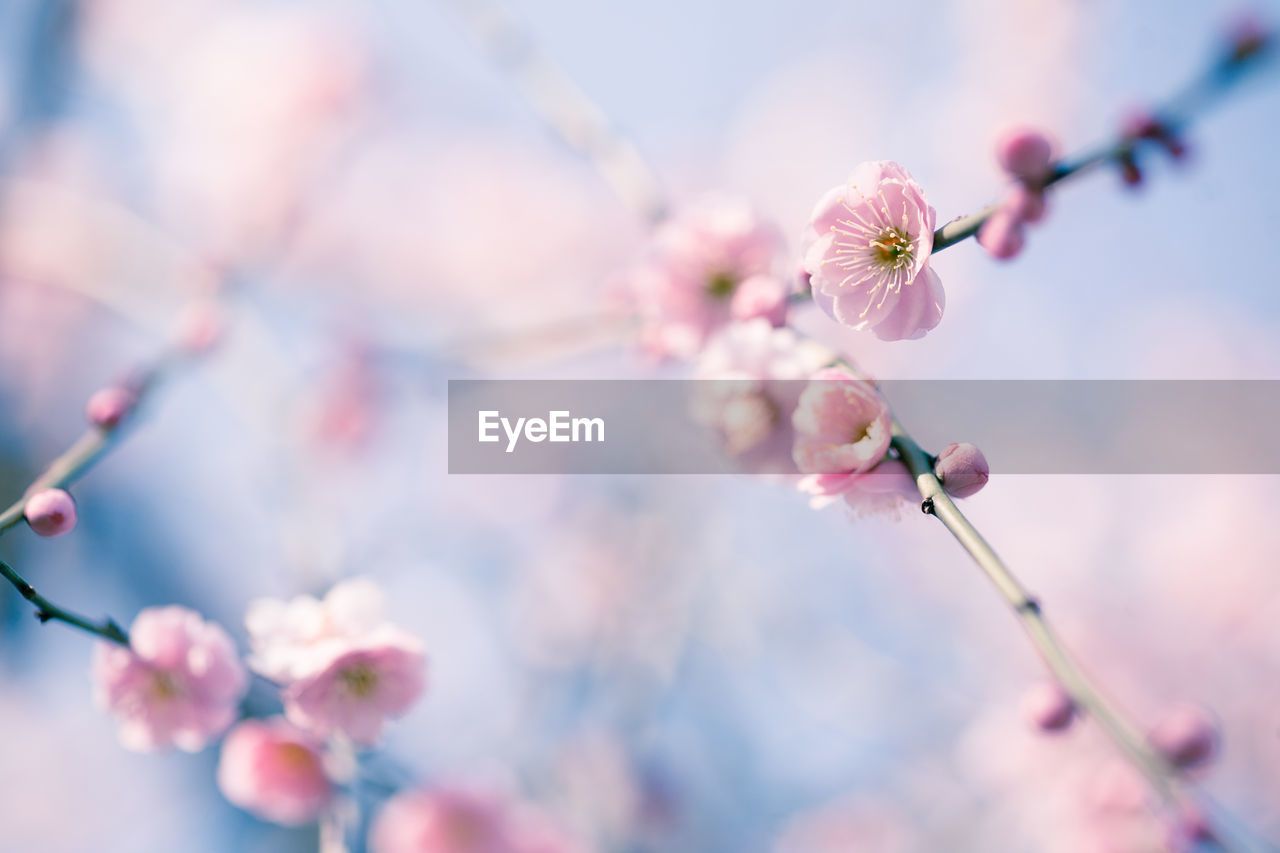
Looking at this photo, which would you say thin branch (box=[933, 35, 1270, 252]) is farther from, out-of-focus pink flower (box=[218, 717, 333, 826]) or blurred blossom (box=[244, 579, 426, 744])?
out-of-focus pink flower (box=[218, 717, 333, 826])

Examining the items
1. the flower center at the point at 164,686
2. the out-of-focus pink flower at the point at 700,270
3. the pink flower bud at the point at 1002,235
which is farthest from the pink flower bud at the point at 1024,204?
the flower center at the point at 164,686

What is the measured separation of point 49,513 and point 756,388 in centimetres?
86

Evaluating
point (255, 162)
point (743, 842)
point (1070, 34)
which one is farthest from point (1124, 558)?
point (255, 162)

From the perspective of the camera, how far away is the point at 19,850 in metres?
3.88

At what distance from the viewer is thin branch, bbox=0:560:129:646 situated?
853 millimetres

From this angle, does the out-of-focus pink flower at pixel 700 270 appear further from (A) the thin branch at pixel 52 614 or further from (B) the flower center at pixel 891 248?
(A) the thin branch at pixel 52 614

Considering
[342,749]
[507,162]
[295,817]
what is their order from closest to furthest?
[342,749]
[295,817]
[507,162]

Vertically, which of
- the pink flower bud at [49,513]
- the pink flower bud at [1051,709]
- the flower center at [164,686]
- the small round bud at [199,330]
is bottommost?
the pink flower bud at [1051,709]

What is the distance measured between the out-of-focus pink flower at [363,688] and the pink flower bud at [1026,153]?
0.95 metres

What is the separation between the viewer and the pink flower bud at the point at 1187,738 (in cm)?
84

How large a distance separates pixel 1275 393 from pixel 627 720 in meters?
3.88

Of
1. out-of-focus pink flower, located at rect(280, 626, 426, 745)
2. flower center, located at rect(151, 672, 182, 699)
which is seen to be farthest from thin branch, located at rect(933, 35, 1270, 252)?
flower center, located at rect(151, 672, 182, 699)

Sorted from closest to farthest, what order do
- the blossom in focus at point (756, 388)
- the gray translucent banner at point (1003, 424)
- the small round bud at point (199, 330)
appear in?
the blossom in focus at point (756, 388), the small round bud at point (199, 330), the gray translucent banner at point (1003, 424)

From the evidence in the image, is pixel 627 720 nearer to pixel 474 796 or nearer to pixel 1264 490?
pixel 474 796
